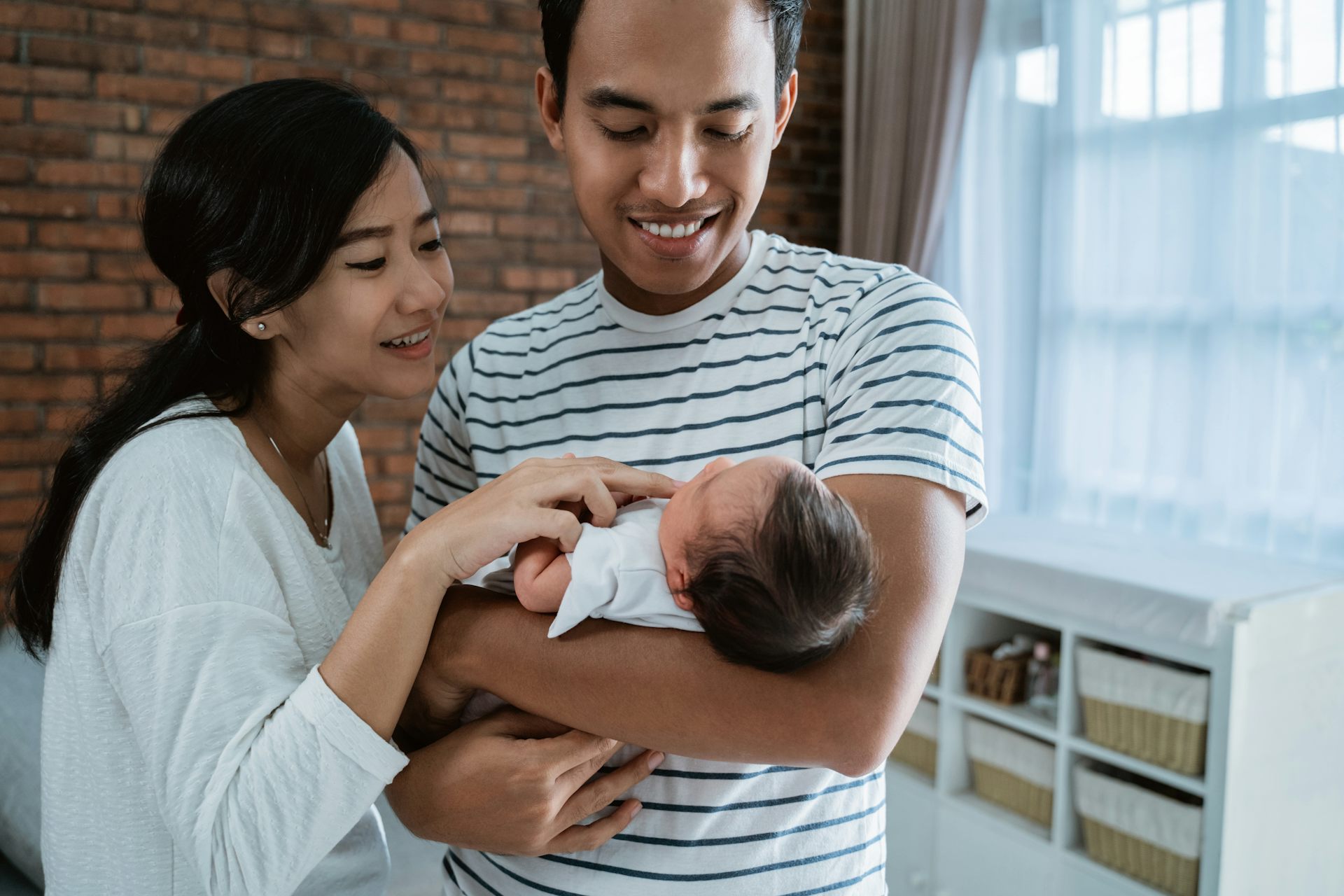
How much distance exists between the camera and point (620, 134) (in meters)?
1.12

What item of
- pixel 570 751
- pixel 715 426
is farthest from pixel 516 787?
pixel 715 426

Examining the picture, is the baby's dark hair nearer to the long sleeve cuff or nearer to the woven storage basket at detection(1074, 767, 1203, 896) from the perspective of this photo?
the long sleeve cuff

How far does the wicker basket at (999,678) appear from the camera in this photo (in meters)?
2.80

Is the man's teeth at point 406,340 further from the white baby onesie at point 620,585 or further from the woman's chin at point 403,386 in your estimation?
the white baby onesie at point 620,585

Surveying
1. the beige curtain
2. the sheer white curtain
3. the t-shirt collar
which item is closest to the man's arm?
the t-shirt collar

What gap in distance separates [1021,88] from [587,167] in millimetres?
3224

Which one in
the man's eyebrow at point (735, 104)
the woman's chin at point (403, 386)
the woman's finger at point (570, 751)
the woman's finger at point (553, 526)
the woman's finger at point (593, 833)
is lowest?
the woman's finger at point (593, 833)

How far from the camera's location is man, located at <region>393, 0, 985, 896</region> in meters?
0.90

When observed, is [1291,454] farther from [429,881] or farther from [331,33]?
[331,33]

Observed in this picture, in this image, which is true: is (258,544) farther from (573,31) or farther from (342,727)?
(573,31)

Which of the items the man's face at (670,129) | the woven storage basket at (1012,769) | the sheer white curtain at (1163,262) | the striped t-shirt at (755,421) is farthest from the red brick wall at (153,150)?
the man's face at (670,129)

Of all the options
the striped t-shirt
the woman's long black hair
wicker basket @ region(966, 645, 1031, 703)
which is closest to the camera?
the striped t-shirt

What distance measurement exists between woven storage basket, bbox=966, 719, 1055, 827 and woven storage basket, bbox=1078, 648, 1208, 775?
189 millimetres

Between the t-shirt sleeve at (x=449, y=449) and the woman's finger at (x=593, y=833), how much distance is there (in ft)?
1.78
